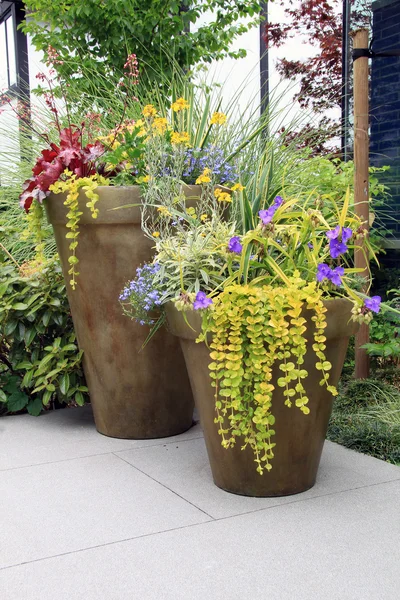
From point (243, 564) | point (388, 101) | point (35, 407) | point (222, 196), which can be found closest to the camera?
point (243, 564)

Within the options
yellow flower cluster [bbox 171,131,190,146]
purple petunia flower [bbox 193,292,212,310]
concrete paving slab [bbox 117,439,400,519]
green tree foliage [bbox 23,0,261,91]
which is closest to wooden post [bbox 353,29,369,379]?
concrete paving slab [bbox 117,439,400,519]

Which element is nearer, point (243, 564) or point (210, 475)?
point (243, 564)

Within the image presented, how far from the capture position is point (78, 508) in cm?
215

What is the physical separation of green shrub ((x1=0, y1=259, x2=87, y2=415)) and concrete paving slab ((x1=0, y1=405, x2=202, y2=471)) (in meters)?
0.09

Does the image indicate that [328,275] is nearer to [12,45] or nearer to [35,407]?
[35,407]

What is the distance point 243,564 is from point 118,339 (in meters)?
1.25

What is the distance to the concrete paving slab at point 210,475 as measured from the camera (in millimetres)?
2188

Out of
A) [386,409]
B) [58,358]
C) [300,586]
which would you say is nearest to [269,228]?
[300,586]

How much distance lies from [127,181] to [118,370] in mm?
771

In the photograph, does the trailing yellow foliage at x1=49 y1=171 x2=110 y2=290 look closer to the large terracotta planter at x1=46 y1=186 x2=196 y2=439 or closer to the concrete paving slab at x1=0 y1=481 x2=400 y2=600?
the large terracotta planter at x1=46 y1=186 x2=196 y2=439

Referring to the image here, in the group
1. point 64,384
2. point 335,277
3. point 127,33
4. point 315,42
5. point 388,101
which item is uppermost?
point 315,42

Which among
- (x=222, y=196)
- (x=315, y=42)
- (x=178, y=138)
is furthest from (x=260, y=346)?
(x=315, y=42)

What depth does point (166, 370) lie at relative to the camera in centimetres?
286

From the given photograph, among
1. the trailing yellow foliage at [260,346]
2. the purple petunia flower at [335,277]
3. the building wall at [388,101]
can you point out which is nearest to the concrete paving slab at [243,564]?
the trailing yellow foliage at [260,346]
